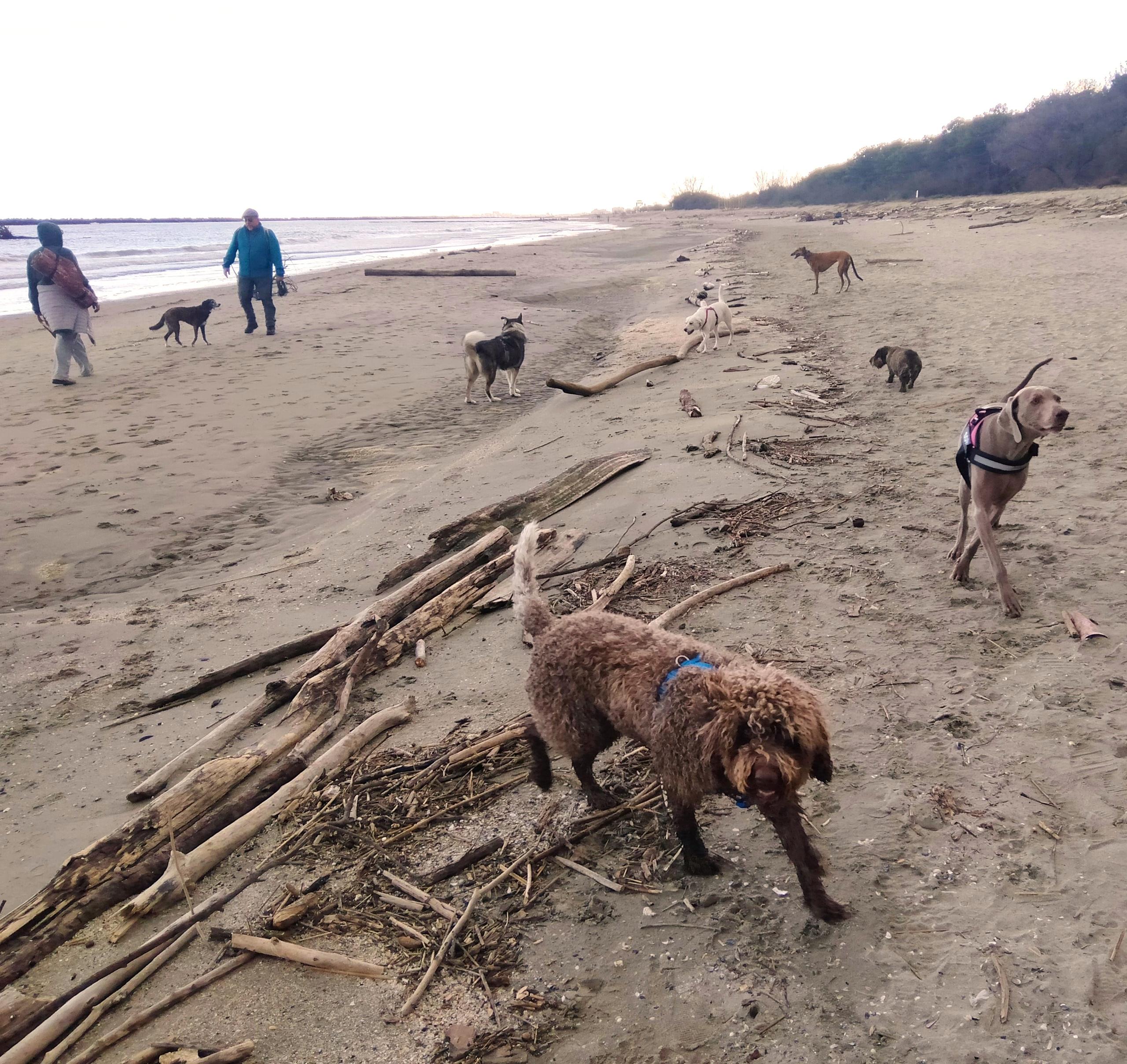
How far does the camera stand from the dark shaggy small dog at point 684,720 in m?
2.23

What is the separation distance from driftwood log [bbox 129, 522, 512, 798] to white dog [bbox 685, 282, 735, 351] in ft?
25.0

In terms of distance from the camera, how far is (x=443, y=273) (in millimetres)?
25688

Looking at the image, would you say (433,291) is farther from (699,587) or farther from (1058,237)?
(699,587)

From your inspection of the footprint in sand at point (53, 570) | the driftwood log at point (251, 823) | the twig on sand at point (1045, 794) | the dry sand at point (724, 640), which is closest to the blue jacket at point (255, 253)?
the dry sand at point (724, 640)

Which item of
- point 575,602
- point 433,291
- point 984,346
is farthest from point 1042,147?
point 575,602

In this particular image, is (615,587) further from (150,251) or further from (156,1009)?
(150,251)

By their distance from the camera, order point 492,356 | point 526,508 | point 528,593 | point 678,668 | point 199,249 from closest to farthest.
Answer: point 678,668 → point 528,593 → point 526,508 → point 492,356 → point 199,249

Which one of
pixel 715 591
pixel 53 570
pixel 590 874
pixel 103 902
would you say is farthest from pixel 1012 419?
pixel 53 570

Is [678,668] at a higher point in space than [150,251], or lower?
lower

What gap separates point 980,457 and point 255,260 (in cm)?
1460

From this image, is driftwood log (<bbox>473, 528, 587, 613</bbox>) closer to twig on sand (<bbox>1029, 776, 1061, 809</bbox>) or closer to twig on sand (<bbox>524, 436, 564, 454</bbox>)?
twig on sand (<bbox>524, 436, 564, 454</bbox>)

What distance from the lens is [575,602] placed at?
4.55 m

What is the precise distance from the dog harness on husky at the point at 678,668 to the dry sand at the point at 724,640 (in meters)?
0.72

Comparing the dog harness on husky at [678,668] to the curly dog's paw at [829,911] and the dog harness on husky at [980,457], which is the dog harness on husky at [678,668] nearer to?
the curly dog's paw at [829,911]
